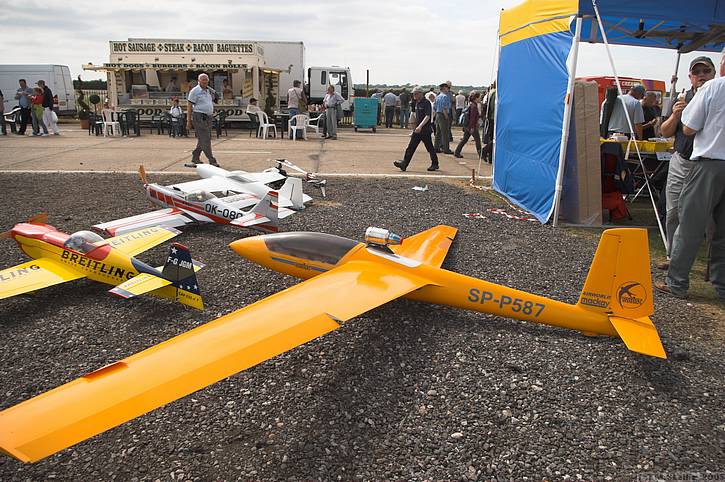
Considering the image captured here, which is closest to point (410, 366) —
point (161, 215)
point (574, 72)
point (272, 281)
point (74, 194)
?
point (272, 281)

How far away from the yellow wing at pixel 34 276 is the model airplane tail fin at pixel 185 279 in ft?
4.30

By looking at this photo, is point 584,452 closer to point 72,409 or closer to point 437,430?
point 437,430

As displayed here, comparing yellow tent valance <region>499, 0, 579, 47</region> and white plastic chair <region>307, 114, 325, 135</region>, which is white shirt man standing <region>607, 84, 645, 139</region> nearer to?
yellow tent valance <region>499, 0, 579, 47</region>

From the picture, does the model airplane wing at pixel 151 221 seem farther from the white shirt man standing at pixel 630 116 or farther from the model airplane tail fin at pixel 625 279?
the white shirt man standing at pixel 630 116

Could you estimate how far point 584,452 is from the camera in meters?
2.89

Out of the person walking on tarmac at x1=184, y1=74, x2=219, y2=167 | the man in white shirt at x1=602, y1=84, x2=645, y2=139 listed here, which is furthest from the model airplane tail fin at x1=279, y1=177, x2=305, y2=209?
the man in white shirt at x1=602, y1=84, x2=645, y2=139

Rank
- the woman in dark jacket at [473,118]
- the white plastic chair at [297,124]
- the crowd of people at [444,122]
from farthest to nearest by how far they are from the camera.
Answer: the white plastic chair at [297,124] → the woman in dark jacket at [473,118] → the crowd of people at [444,122]

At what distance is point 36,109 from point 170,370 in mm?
22090

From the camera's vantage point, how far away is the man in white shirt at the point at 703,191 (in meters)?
4.59

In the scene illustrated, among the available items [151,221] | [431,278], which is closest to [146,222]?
[151,221]

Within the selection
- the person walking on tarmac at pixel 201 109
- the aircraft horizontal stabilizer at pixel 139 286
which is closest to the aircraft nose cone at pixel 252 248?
the aircraft horizontal stabilizer at pixel 139 286

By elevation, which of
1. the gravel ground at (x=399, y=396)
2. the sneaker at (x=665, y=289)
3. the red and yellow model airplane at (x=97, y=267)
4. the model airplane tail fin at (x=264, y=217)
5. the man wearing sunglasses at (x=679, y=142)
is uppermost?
the man wearing sunglasses at (x=679, y=142)

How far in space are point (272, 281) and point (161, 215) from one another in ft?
9.03

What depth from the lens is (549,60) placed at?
7.63 metres
